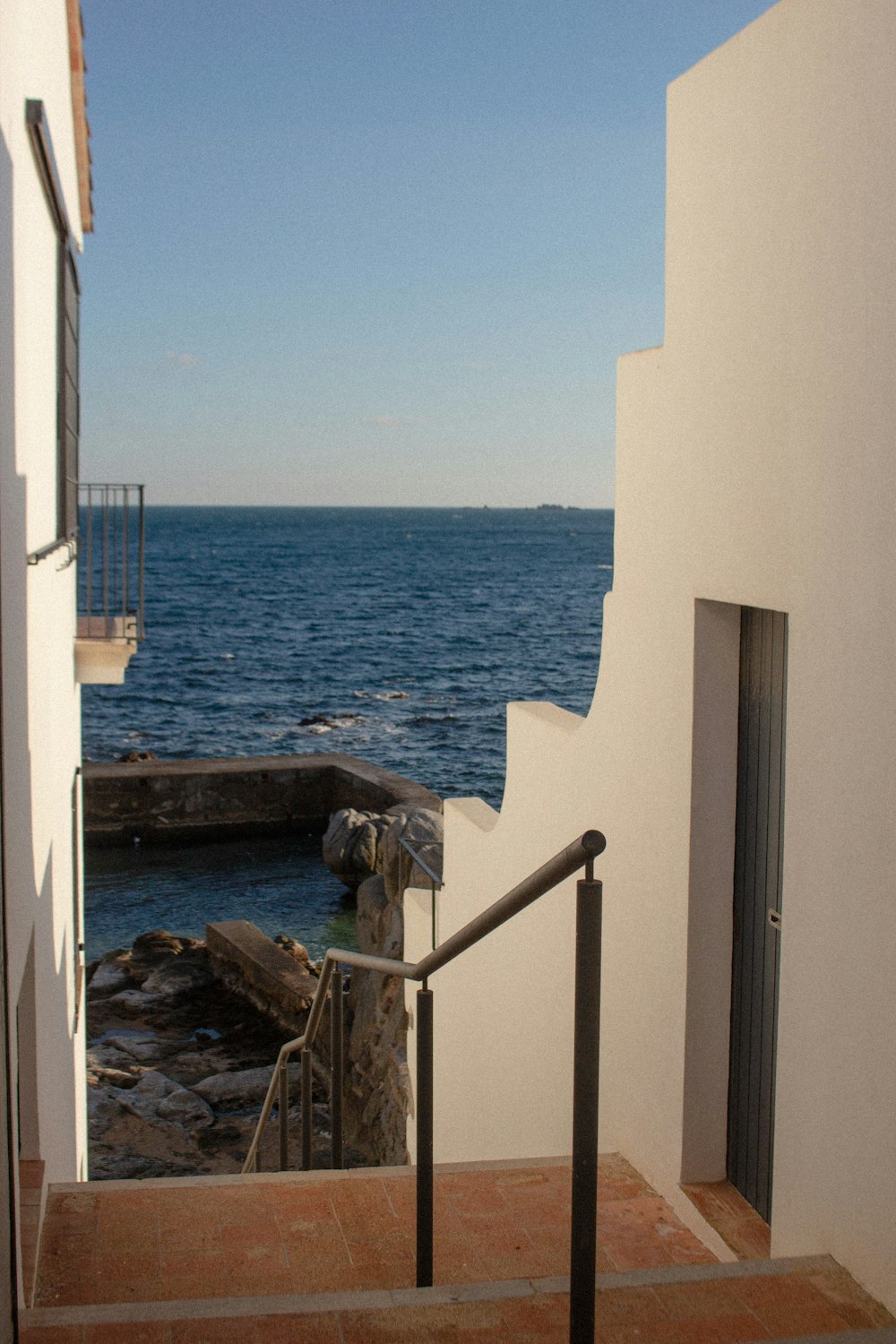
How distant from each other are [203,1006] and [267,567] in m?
97.4

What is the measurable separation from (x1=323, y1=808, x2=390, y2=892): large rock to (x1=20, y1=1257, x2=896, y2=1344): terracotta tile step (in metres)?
21.3

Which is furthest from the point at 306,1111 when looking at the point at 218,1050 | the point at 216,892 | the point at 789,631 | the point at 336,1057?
the point at 216,892

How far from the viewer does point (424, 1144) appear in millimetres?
4062

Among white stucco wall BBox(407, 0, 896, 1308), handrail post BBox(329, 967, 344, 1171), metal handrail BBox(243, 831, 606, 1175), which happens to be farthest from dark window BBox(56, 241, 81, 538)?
metal handrail BBox(243, 831, 606, 1175)

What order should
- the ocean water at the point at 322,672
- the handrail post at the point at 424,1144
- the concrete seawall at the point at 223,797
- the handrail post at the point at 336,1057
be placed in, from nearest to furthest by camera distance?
the handrail post at the point at 424,1144 → the handrail post at the point at 336,1057 → the ocean water at the point at 322,672 → the concrete seawall at the point at 223,797

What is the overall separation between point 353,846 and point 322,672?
37831 mm

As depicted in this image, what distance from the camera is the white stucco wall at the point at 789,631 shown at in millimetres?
3428

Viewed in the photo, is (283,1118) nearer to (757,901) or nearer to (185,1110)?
(757,901)

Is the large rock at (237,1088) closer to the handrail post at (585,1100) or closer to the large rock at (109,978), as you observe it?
the large rock at (109,978)

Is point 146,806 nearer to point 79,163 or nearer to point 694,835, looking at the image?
point 79,163

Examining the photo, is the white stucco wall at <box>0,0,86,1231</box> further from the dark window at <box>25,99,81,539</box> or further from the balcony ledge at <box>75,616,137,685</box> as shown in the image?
the balcony ledge at <box>75,616,137,685</box>

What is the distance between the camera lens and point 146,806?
29.0m

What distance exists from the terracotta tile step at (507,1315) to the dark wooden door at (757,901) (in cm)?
95

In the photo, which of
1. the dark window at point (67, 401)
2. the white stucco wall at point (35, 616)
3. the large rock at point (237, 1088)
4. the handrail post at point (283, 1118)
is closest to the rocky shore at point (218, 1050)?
the large rock at point (237, 1088)
